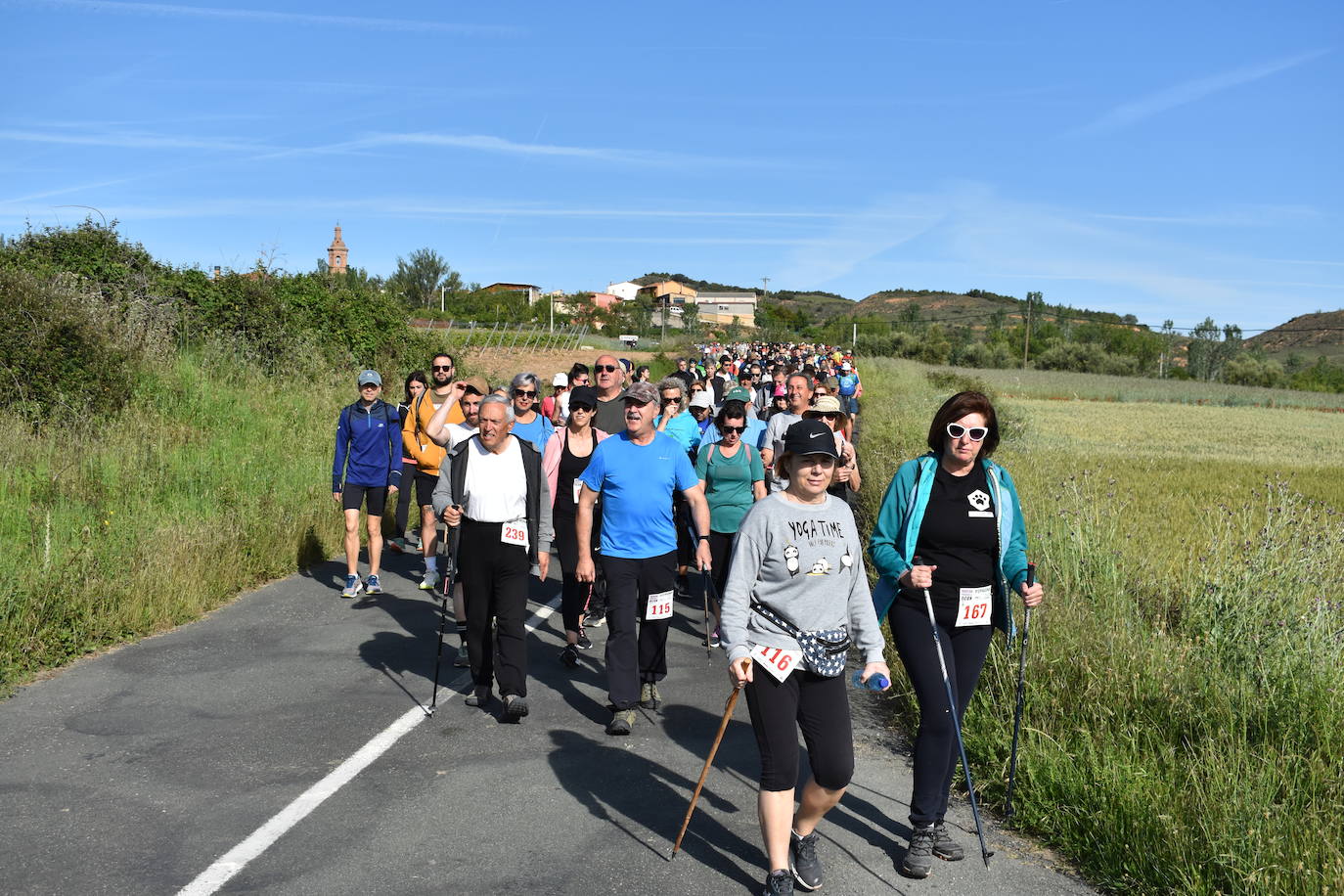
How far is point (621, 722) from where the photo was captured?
6.06 metres

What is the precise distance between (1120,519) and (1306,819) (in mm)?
8509

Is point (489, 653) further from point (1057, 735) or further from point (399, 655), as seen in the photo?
point (1057, 735)

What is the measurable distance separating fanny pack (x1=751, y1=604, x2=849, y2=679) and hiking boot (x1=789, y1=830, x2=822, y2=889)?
0.72 metres

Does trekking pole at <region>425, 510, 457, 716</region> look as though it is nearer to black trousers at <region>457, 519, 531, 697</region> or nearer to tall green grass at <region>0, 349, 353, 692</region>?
black trousers at <region>457, 519, 531, 697</region>

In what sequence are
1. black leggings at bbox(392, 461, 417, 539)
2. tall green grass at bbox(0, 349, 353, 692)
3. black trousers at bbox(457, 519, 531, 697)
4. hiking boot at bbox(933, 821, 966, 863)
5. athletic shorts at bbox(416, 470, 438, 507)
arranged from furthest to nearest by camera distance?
black leggings at bbox(392, 461, 417, 539), athletic shorts at bbox(416, 470, 438, 507), tall green grass at bbox(0, 349, 353, 692), black trousers at bbox(457, 519, 531, 697), hiking boot at bbox(933, 821, 966, 863)

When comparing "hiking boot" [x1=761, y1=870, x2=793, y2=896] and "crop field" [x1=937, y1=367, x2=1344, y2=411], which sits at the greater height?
"crop field" [x1=937, y1=367, x2=1344, y2=411]

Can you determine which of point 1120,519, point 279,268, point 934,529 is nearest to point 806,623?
point 934,529

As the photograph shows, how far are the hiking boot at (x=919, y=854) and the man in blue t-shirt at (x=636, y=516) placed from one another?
7.16 ft

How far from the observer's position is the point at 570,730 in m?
6.11

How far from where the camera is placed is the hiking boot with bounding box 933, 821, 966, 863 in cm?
442

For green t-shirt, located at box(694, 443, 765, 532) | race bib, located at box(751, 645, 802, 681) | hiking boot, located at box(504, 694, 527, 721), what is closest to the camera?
race bib, located at box(751, 645, 802, 681)

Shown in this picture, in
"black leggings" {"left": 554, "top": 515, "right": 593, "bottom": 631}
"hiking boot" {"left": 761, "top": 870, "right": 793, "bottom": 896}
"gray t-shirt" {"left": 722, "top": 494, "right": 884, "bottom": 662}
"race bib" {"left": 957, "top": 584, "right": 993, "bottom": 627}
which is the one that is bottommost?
"hiking boot" {"left": 761, "top": 870, "right": 793, "bottom": 896}

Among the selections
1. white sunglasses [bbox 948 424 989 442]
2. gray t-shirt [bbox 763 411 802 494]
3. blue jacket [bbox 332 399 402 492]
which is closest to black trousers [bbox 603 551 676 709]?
white sunglasses [bbox 948 424 989 442]

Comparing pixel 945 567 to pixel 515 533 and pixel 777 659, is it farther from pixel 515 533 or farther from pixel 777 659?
pixel 515 533
